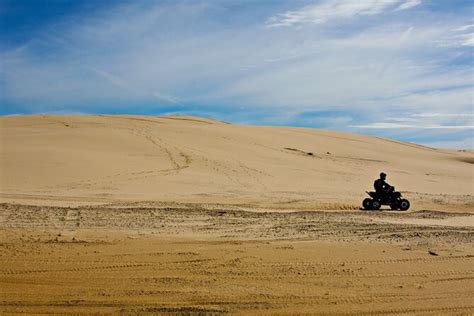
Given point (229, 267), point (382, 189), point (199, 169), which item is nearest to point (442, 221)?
point (382, 189)

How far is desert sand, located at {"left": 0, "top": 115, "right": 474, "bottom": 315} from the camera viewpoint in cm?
553

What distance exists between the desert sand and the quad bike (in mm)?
839

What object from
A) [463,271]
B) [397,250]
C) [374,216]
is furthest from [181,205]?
[463,271]

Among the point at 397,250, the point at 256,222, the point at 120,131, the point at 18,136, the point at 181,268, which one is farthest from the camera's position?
the point at 120,131

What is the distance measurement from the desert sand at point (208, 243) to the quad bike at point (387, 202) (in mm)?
839

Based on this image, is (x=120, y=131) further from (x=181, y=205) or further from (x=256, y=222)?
(x=256, y=222)

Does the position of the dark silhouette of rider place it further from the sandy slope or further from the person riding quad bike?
the sandy slope

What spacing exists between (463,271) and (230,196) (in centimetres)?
1085

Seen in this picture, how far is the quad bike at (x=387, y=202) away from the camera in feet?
51.3

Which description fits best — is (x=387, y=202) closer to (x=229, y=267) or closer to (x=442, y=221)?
(x=442, y=221)

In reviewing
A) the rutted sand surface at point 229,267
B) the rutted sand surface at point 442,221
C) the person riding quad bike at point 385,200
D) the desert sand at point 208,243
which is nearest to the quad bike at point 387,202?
the person riding quad bike at point 385,200

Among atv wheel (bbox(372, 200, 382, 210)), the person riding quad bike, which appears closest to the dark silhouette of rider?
the person riding quad bike

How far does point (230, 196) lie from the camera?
17234 millimetres

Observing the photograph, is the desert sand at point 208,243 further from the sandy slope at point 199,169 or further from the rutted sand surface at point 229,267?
the sandy slope at point 199,169
